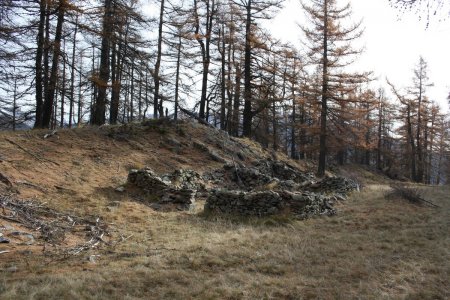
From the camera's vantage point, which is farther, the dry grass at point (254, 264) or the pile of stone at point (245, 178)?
the pile of stone at point (245, 178)

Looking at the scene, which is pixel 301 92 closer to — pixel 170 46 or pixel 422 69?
pixel 170 46

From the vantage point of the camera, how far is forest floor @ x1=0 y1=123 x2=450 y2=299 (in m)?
5.30

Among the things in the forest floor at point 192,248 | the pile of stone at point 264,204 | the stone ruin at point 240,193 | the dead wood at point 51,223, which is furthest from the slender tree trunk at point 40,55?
the pile of stone at point 264,204

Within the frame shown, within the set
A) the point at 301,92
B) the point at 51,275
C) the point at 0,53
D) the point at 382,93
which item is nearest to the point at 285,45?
the point at 301,92

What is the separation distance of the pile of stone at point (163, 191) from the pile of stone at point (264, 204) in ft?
2.83

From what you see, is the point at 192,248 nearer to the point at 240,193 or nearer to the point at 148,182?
the point at 240,193

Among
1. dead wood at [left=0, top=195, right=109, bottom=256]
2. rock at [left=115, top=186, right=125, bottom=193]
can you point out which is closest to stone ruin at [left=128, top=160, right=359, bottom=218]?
rock at [left=115, top=186, right=125, bottom=193]

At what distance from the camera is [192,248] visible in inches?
290

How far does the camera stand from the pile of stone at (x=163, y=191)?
11555 millimetres

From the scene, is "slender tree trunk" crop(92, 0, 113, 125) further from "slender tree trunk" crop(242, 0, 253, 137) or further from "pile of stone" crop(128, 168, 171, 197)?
"slender tree trunk" crop(242, 0, 253, 137)

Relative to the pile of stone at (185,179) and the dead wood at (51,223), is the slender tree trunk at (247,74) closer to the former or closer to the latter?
the pile of stone at (185,179)

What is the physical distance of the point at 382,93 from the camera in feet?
153

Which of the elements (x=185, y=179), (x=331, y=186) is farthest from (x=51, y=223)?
(x=331, y=186)

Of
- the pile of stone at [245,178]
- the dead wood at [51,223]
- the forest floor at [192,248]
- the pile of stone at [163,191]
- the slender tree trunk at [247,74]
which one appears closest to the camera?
the forest floor at [192,248]
